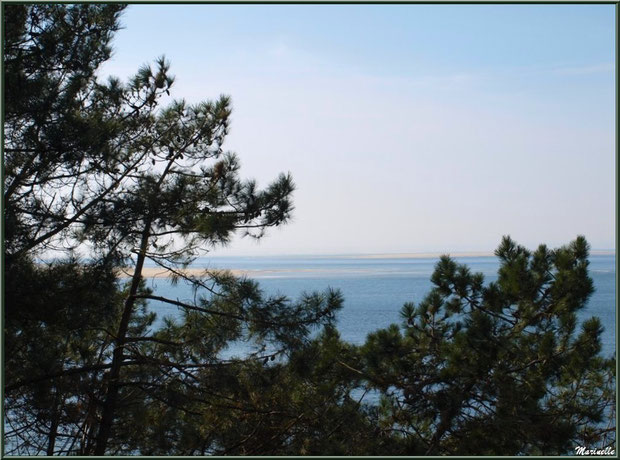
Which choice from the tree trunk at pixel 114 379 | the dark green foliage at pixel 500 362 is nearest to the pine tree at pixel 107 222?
the tree trunk at pixel 114 379

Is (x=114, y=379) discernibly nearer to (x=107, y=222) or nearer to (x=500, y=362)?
(x=107, y=222)

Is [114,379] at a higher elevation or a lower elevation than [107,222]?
lower

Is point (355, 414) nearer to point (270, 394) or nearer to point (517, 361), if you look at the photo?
point (270, 394)

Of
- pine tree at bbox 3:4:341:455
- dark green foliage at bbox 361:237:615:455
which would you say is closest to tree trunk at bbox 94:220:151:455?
pine tree at bbox 3:4:341:455

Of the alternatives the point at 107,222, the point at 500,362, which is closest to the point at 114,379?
the point at 107,222

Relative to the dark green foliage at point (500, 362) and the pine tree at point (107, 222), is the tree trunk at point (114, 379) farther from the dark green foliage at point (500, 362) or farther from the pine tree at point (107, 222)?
the dark green foliage at point (500, 362)

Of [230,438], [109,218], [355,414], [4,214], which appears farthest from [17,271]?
[355,414]

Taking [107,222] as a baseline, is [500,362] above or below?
below

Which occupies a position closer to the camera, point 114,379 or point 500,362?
point 114,379
